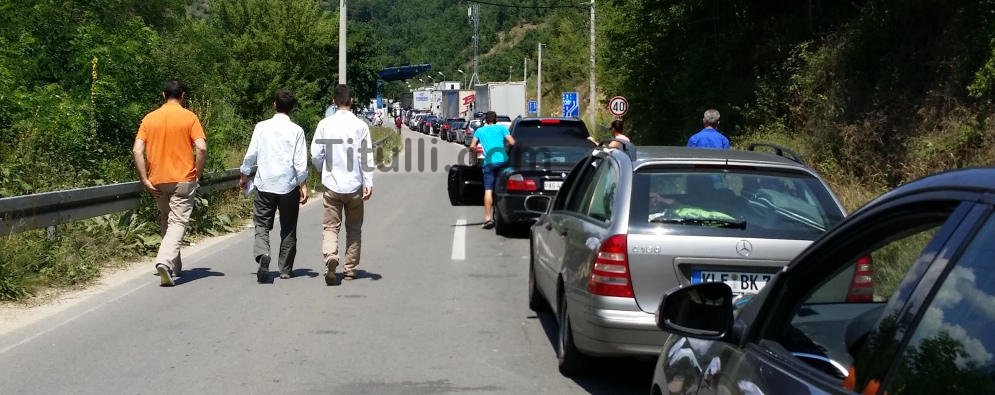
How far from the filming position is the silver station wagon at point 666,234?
235 inches

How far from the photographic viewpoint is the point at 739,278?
6.00 meters

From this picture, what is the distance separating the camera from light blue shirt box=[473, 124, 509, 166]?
52.5 ft

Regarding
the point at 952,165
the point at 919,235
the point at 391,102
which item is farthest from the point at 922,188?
the point at 391,102

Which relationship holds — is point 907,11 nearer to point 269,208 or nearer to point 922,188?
point 269,208

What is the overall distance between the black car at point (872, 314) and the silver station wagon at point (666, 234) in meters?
1.95

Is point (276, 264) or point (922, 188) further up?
point (922, 188)

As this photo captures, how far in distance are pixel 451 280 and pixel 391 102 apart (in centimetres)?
14551

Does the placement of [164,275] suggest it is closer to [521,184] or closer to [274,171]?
[274,171]

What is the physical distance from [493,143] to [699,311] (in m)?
13.0

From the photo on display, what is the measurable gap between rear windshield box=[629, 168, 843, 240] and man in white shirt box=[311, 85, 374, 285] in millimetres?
4449

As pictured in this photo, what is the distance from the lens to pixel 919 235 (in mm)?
2744

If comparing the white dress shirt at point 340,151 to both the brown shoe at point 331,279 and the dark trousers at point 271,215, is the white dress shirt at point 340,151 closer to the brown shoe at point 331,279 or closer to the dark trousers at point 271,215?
the dark trousers at point 271,215

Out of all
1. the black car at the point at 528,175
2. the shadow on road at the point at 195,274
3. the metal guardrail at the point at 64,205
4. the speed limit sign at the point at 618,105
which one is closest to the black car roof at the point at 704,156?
the shadow on road at the point at 195,274

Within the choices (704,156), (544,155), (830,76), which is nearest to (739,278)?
(704,156)
